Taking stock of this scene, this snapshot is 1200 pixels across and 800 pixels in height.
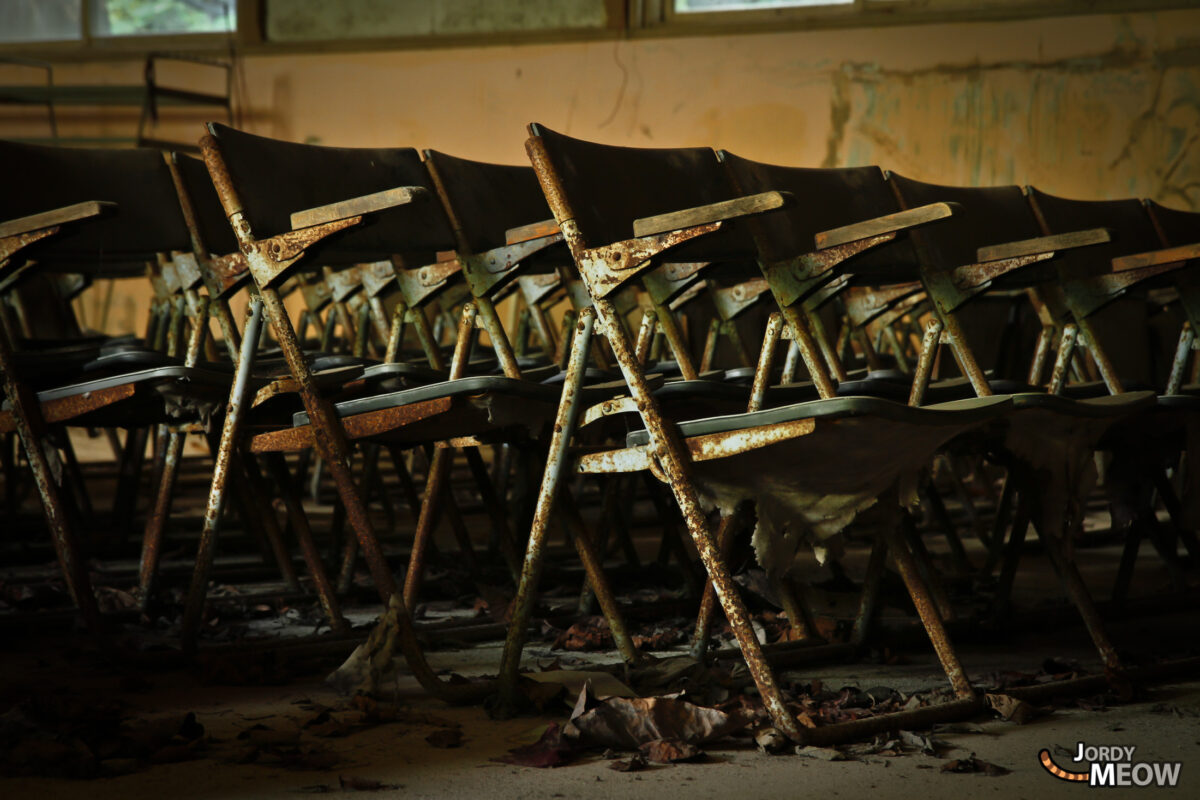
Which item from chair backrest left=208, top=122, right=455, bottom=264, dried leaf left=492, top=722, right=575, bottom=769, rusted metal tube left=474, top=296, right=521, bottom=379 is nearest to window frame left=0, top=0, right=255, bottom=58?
chair backrest left=208, top=122, right=455, bottom=264

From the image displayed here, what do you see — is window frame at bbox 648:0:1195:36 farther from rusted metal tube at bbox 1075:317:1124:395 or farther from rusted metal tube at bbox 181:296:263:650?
rusted metal tube at bbox 181:296:263:650

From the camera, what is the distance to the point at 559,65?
846cm

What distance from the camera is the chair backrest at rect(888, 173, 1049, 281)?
2854 mm

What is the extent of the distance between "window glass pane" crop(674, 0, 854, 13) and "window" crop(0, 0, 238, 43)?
3.43 metres

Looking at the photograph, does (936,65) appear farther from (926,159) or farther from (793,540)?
(793,540)

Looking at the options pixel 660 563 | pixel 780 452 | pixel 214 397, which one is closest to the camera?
pixel 780 452

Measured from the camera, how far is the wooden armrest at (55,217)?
2.22 m

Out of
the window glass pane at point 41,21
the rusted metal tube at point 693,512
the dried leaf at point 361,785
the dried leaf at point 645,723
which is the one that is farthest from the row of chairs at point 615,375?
the window glass pane at point 41,21

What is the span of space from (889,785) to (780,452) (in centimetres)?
51

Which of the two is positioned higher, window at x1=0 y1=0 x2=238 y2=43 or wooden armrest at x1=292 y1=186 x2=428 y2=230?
window at x1=0 y1=0 x2=238 y2=43

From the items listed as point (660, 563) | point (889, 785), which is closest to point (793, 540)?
point (889, 785)

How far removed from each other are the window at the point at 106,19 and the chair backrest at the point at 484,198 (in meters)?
6.92

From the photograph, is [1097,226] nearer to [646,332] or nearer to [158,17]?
[646,332]

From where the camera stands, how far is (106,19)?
30.0ft
